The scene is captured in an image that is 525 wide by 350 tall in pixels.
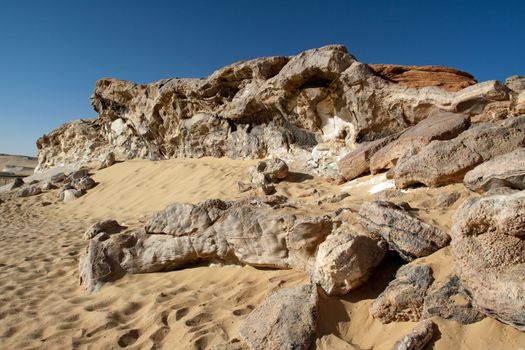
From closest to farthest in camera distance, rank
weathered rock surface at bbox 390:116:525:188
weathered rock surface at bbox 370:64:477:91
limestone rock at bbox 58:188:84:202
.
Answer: weathered rock surface at bbox 390:116:525:188 → weathered rock surface at bbox 370:64:477:91 → limestone rock at bbox 58:188:84:202

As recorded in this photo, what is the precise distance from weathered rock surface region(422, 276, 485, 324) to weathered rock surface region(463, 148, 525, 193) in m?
1.25

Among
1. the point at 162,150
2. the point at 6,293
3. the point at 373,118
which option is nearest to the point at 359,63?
the point at 373,118

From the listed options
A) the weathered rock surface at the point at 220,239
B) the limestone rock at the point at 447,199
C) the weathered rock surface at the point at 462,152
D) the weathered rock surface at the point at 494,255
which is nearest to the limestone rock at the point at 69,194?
the weathered rock surface at the point at 220,239

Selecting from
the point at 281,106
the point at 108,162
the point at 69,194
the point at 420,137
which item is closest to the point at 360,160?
the point at 420,137

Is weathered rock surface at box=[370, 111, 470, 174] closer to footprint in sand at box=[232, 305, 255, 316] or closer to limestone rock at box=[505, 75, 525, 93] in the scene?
limestone rock at box=[505, 75, 525, 93]

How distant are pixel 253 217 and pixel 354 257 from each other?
1.15m

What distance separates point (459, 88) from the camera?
19.2 ft

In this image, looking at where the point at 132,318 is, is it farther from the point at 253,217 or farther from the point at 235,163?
the point at 235,163

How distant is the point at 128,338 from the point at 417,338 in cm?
194

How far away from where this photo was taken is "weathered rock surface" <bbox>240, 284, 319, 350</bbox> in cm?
205

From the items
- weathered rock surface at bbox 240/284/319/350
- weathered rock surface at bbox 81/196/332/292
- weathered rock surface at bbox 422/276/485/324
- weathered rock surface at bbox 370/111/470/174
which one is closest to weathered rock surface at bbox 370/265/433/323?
weathered rock surface at bbox 422/276/485/324

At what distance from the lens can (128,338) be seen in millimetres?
2453

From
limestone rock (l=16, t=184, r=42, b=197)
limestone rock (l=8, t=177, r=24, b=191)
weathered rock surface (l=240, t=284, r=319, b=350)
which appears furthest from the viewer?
limestone rock (l=8, t=177, r=24, b=191)

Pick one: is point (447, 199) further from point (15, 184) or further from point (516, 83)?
point (15, 184)
